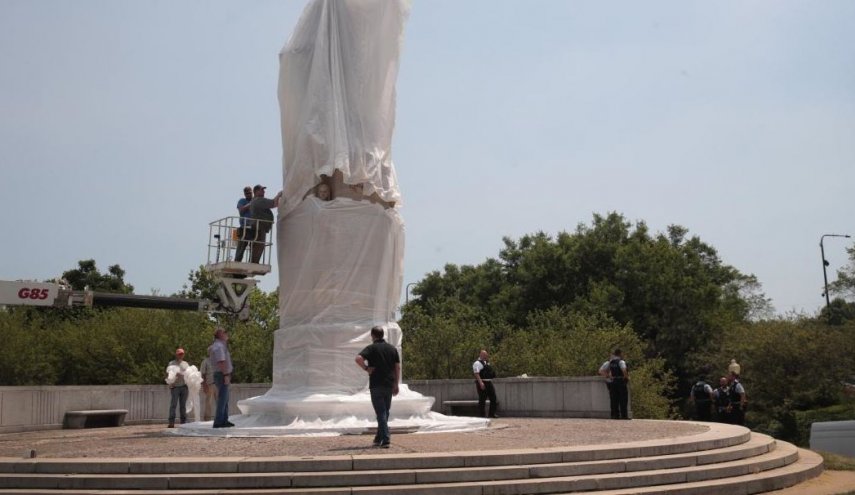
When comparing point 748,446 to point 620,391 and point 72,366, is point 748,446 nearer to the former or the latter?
point 620,391

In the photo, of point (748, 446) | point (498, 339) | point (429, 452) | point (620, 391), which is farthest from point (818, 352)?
point (429, 452)

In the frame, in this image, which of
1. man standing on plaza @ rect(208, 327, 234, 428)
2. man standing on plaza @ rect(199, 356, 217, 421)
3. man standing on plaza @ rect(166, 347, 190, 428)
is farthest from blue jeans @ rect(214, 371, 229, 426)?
man standing on plaza @ rect(166, 347, 190, 428)

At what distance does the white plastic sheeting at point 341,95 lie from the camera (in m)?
18.5

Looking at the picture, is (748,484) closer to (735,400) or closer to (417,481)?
(417,481)

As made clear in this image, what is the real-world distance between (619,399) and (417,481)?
36.3 ft

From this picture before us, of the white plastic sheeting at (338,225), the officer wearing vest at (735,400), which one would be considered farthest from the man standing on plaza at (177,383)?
the officer wearing vest at (735,400)

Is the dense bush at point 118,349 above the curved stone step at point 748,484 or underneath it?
above

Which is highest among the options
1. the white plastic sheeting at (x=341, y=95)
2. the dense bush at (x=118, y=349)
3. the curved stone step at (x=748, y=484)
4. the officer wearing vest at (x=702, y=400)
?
the white plastic sheeting at (x=341, y=95)

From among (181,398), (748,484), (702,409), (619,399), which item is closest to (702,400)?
(702,409)

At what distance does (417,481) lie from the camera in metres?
11.1

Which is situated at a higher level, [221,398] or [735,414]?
[221,398]

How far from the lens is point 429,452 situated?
482 inches

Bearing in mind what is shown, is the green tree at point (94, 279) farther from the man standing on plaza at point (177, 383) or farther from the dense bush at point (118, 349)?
the man standing on plaza at point (177, 383)

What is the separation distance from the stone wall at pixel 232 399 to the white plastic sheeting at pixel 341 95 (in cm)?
685
